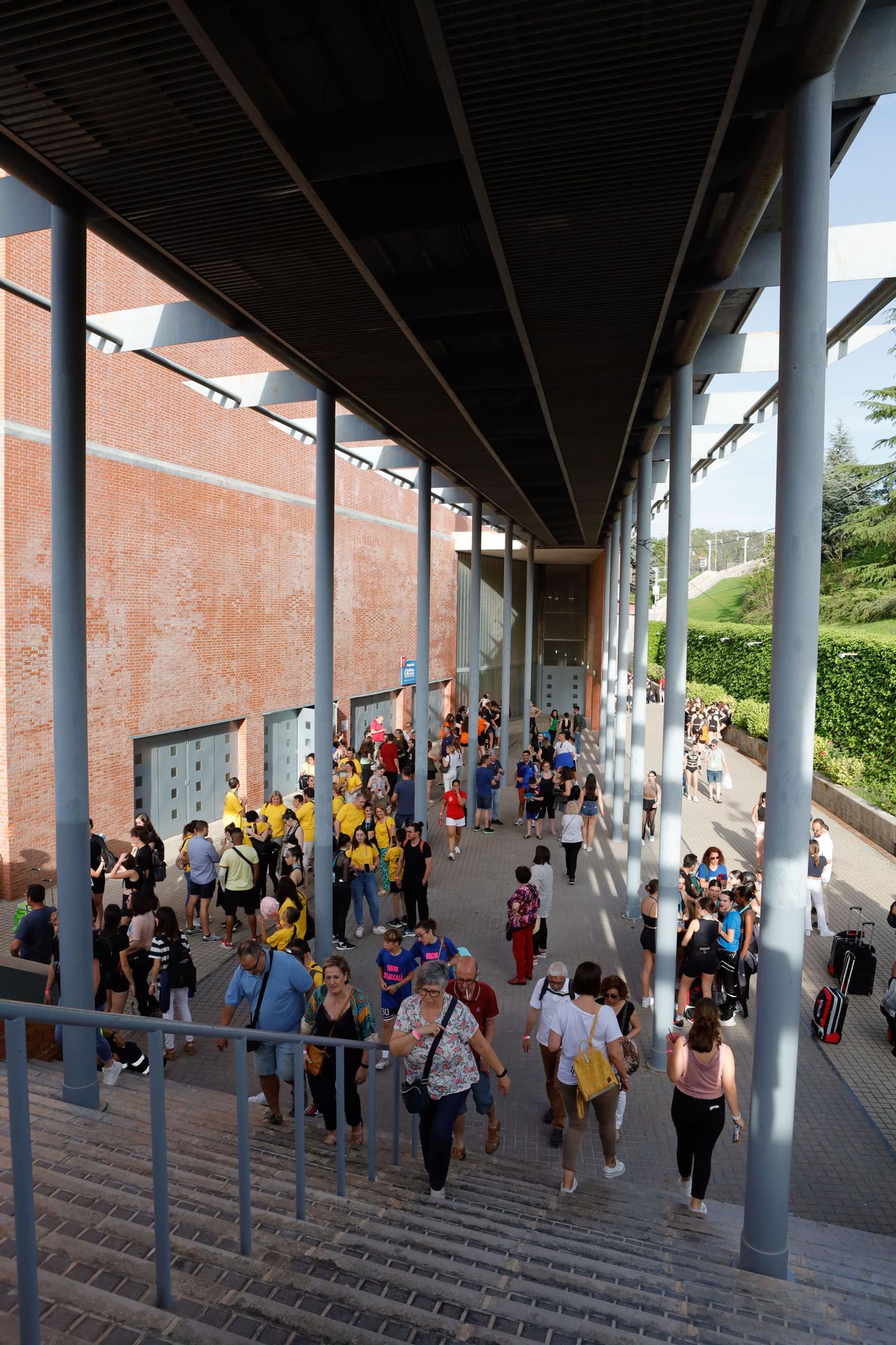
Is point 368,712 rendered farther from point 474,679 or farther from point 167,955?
point 167,955

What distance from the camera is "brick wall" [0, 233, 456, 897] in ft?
35.0

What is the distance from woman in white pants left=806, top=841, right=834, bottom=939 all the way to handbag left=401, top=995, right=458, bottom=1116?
262 inches

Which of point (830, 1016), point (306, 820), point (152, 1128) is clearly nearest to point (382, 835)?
point (306, 820)

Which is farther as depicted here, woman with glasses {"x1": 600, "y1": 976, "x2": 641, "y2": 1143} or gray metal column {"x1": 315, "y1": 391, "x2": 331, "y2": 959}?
gray metal column {"x1": 315, "y1": 391, "x2": 331, "y2": 959}

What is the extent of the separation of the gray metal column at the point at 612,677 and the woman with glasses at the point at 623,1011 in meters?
10.2

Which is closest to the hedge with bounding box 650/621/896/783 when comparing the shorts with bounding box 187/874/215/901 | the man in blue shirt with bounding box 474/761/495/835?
the man in blue shirt with bounding box 474/761/495/835

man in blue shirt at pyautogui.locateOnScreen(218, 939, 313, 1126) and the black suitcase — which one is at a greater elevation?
man in blue shirt at pyautogui.locateOnScreen(218, 939, 313, 1126)

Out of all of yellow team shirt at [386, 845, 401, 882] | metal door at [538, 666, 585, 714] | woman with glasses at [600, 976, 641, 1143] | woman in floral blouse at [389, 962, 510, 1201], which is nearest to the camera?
woman in floral blouse at [389, 962, 510, 1201]

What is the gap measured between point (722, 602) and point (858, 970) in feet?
207

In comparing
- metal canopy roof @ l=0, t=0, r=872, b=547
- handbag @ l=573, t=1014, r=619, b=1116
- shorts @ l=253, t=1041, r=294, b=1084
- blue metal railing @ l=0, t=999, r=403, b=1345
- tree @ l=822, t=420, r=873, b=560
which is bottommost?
shorts @ l=253, t=1041, r=294, b=1084

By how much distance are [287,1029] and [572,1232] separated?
208cm

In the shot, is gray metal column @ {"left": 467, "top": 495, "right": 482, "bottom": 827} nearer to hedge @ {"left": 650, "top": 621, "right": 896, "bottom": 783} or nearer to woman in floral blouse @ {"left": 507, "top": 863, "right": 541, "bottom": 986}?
hedge @ {"left": 650, "top": 621, "right": 896, "bottom": 783}

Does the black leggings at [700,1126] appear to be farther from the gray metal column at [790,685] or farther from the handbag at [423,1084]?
the handbag at [423,1084]

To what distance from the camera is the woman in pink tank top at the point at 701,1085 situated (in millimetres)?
4590
